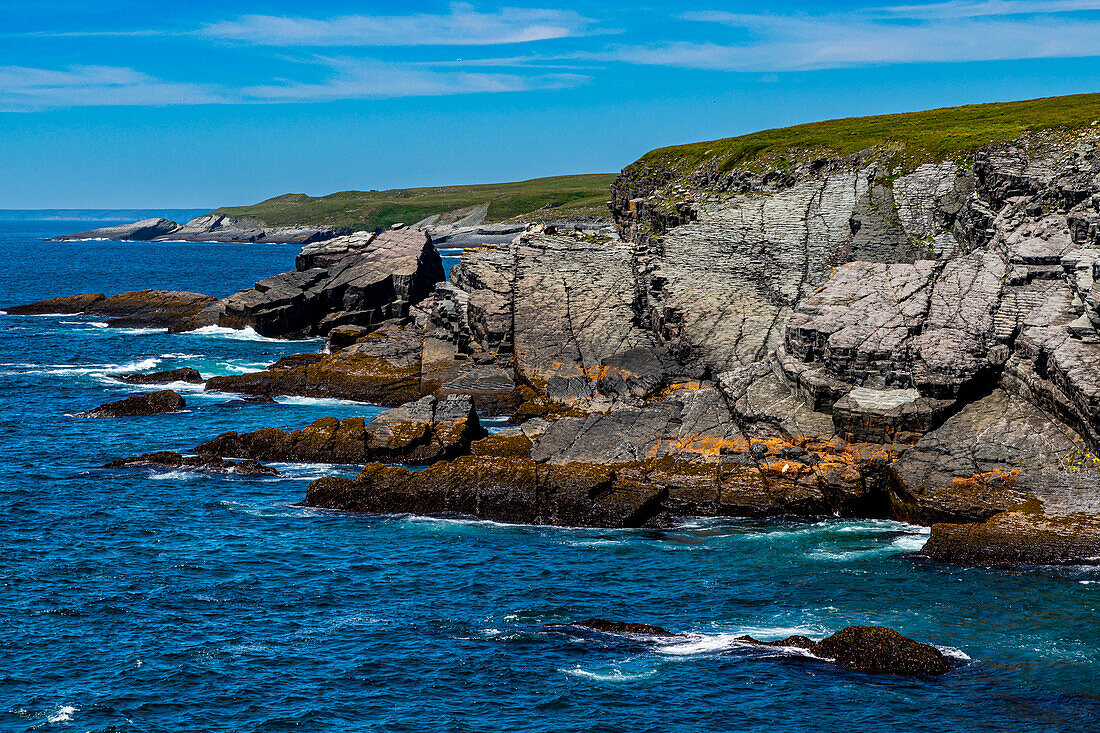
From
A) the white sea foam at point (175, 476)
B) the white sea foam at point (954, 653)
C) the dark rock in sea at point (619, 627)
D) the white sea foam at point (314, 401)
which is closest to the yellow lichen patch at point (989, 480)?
the white sea foam at point (954, 653)

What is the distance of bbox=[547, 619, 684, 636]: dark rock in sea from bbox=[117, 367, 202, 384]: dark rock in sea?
171ft

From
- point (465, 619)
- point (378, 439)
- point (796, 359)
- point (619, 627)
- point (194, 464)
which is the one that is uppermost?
point (796, 359)

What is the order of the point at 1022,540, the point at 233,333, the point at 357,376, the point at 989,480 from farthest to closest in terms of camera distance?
the point at 233,333, the point at 357,376, the point at 989,480, the point at 1022,540

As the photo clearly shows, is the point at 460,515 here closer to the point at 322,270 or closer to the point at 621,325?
the point at 621,325

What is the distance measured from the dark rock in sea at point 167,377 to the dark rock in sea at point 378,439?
73.5 ft

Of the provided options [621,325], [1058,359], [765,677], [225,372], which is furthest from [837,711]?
[225,372]

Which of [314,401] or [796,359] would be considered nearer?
[796,359]

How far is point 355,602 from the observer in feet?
119

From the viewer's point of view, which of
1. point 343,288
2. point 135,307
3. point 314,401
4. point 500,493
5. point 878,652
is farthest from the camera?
point 135,307

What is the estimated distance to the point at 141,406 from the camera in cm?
6731

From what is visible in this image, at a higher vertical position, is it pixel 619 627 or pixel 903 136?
pixel 903 136

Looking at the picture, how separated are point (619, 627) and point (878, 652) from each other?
8.19 m

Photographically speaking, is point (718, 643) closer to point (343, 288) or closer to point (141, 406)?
point (141, 406)

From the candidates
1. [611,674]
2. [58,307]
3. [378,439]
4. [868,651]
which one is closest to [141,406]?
[378,439]
